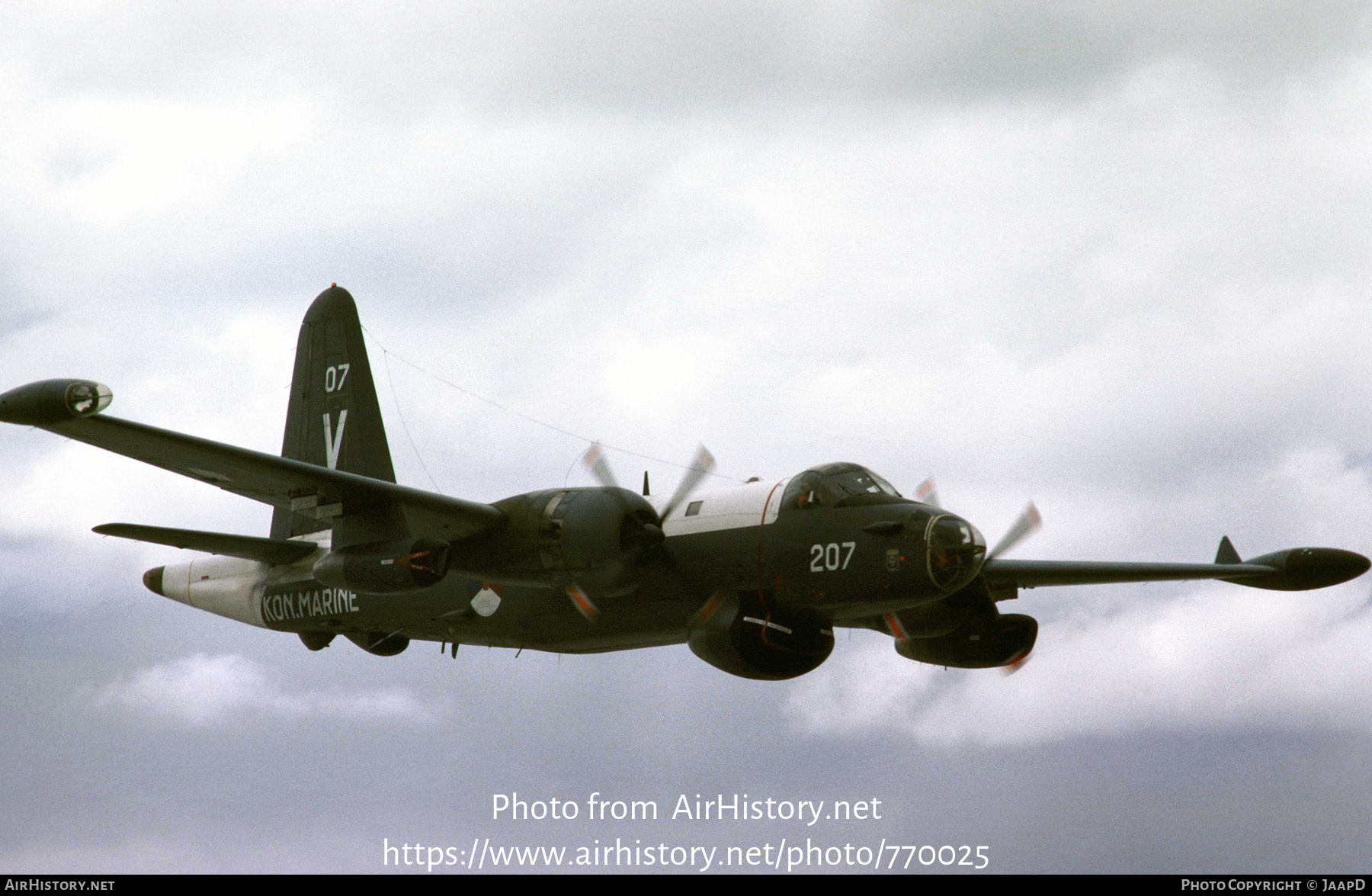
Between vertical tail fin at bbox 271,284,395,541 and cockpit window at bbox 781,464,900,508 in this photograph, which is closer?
cockpit window at bbox 781,464,900,508

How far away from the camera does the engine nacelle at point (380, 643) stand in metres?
30.9

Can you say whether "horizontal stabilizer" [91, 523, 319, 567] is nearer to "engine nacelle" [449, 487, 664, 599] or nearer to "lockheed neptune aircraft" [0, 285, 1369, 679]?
"lockheed neptune aircraft" [0, 285, 1369, 679]

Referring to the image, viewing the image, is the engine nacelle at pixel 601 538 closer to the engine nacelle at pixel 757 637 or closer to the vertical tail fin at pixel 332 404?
the engine nacelle at pixel 757 637

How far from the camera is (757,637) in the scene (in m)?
24.1

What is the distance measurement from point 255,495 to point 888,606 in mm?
12264

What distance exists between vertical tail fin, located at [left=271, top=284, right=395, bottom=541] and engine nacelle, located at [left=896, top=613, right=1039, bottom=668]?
1320 cm

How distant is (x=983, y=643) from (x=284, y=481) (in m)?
14.2

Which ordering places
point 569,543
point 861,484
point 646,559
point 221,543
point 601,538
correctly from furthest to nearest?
point 221,543 < point 861,484 < point 646,559 < point 569,543 < point 601,538

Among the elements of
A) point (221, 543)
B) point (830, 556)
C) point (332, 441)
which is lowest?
point (830, 556)

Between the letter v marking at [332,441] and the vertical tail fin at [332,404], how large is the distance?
2 centimetres

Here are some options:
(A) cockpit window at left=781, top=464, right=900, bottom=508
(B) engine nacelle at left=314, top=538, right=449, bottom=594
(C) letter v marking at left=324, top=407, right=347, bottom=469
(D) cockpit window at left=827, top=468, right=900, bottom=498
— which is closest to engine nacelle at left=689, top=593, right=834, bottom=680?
(A) cockpit window at left=781, top=464, right=900, bottom=508

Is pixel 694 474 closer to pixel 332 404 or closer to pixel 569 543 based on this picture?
pixel 569 543

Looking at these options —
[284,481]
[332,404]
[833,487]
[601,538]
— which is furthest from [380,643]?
[833,487]

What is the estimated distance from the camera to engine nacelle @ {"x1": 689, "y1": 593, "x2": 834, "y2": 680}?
2416cm
